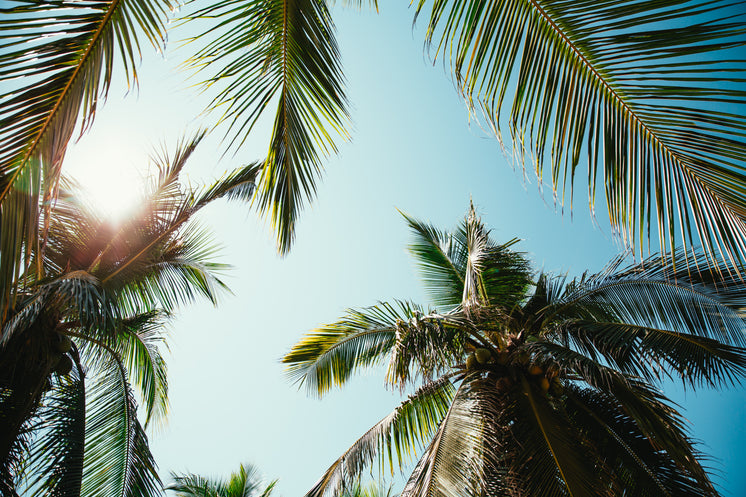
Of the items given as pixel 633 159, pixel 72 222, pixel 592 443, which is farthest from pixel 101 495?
pixel 633 159

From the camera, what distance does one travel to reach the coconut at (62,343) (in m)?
5.52

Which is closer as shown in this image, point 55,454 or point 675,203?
point 675,203

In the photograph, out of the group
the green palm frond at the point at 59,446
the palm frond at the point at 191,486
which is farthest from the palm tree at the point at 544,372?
the palm frond at the point at 191,486

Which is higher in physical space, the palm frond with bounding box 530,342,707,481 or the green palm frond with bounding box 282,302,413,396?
Result: the green palm frond with bounding box 282,302,413,396

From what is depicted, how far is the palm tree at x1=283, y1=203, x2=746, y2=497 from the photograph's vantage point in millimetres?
4602

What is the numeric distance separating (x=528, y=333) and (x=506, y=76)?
527 cm

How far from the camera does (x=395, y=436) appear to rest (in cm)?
634

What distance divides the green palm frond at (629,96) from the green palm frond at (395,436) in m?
5.11

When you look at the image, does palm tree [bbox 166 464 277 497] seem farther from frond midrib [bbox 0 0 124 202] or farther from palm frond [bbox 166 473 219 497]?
frond midrib [bbox 0 0 124 202]

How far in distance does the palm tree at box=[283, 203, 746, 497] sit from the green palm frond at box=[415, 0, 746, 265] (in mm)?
3020

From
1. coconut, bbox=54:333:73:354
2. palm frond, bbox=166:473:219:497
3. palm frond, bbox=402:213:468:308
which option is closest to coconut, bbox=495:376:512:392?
palm frond, bbox=402:213:468:308

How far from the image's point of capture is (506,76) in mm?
2092

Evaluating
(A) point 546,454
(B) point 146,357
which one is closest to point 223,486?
(B) point 146,357

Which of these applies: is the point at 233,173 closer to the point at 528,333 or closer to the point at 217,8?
the point at 217,8
